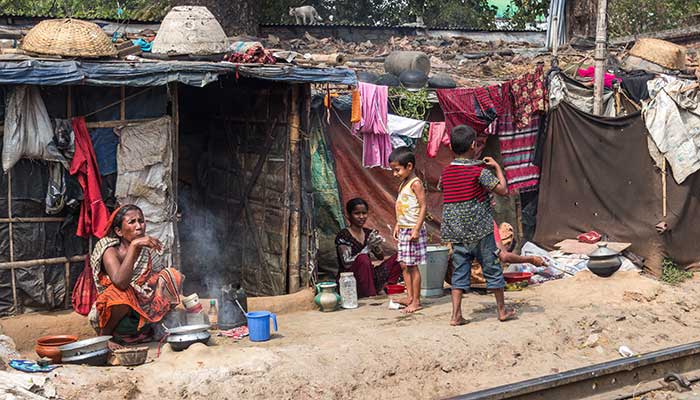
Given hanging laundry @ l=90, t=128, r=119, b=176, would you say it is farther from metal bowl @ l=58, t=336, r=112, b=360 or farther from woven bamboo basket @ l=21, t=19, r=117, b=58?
metal bowl @ l=58, t=336, r=112, b=360

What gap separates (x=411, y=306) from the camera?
9492 millimetres

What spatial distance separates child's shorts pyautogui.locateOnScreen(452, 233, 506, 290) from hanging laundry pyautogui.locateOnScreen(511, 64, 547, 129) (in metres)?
3.98

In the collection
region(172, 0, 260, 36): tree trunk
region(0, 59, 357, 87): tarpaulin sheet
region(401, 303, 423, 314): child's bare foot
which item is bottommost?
region(401, 303, 423, 314): child's bare foot

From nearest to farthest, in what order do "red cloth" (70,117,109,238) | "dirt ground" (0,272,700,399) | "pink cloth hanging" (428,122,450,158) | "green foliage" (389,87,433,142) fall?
"dirt ground" (0,272,700,399) < "red cloth" (70,117,109,238) < "green foliage" (389,87,433,142) < "pink cloth hanging" (428,122,450,158)

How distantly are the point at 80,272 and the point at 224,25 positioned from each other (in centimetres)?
815

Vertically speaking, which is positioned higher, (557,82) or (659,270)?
(557,82)

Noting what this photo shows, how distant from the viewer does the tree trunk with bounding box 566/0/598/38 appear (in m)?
17.8

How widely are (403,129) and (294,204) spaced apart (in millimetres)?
2127

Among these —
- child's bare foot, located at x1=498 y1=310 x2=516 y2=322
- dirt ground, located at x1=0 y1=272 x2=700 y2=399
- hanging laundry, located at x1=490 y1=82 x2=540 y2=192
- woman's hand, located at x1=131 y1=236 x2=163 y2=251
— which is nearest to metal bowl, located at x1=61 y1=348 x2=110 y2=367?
dirt ground, located at x1=0 y1=272 x2=700 y2=399

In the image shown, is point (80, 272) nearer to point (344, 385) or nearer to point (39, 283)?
point (39, 283)

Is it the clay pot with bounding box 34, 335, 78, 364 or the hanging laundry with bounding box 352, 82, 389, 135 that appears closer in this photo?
the clay pot with bounding box 34, 335, 78, 364

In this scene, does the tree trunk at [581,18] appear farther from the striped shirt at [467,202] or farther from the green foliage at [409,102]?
the striped shirt at [467,202]

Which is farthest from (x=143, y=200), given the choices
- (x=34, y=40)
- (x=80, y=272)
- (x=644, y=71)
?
(x=644, y=71)

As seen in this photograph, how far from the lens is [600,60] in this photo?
1162cm
